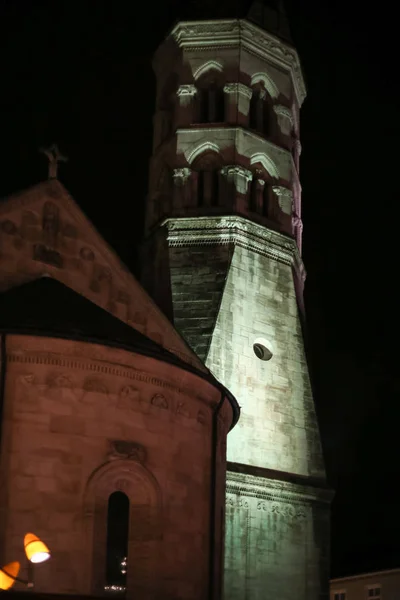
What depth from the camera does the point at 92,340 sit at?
62.3ft

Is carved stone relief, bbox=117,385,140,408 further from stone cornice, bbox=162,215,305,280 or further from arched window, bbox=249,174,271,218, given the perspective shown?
arched window, bbox=249,174,271,218

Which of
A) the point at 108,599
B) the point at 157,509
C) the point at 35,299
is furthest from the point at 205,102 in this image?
the point at 108,599

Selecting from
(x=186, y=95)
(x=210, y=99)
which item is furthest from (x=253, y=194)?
(x=186, y=95)

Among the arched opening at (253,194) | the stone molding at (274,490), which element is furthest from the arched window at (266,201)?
the stone molding at (274,490)

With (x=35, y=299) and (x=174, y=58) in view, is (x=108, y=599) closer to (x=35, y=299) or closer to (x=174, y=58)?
(x=35, y=299)

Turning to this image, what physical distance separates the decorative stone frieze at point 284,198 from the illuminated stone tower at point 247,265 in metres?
0.04

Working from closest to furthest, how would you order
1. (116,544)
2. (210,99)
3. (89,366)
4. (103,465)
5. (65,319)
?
(103,465) < (89,366) < (65,319) < (116,544) < (210,99)

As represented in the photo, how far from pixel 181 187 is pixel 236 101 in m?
3.25

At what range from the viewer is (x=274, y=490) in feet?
87.6

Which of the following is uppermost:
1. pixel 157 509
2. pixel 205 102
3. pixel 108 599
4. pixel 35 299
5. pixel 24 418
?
pixel 205 102

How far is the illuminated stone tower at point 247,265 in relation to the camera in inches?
1040

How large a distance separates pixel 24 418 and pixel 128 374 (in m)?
2.36

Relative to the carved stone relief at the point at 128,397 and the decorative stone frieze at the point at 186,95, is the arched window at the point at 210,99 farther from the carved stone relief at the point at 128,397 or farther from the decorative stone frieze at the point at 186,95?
the carved stone relief at the point at 128,397

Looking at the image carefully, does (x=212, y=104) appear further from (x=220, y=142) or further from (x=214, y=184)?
(x=214, y=184)
